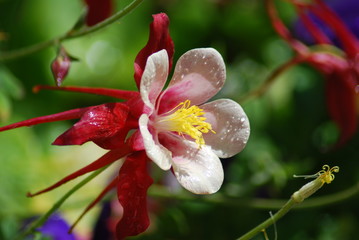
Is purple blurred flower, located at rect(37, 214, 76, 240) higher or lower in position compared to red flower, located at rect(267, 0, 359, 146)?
lower

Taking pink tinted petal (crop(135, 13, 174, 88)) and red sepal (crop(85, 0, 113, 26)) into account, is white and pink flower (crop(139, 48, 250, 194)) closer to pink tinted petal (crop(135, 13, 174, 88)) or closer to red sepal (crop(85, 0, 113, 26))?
pink tinted petal (crop(135, 13, 174, 88))

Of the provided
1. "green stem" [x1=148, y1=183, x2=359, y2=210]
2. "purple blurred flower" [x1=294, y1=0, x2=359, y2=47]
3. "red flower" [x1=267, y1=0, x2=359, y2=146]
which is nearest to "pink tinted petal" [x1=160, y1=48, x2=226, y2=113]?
"green stem" [x1=148, y1=183, x2=359, y2=210]

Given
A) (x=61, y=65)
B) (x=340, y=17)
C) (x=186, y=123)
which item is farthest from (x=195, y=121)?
(x=340, y=17)

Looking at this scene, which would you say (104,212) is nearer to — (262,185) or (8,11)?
(262,185)

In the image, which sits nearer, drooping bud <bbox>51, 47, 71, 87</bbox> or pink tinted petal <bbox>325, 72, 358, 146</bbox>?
drooping bud <bbox>51, 47, 71, 87</bbox>

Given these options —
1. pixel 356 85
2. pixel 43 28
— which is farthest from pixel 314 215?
pixel 43 28

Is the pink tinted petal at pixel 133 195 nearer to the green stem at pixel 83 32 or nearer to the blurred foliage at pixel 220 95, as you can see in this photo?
the green stem at pixel 83 32

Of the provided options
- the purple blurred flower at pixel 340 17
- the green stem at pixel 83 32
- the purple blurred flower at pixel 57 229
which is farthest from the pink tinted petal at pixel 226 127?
the purple blurred flower at pixel 340 17
